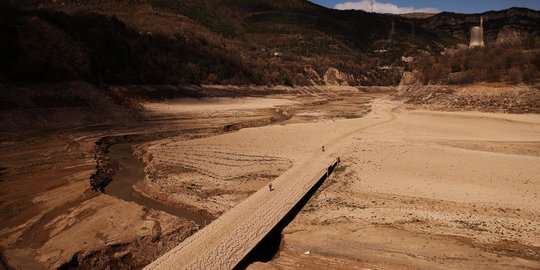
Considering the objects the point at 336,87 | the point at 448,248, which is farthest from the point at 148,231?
the point at 336,87

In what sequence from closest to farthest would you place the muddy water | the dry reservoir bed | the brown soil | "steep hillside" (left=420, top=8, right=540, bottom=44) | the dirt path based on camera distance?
the dirt path
the dry reservoir bed
the muddy water
the brown soil
"steep hillside" (left=420, top=8, right=540, bottom=44)

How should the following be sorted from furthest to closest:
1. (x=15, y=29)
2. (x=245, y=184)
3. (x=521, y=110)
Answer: (x=15, y=29)
(x=521, y=110)
(x=245, y=184)

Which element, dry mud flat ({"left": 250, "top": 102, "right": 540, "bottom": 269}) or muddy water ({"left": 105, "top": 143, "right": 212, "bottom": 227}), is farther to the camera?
muddy water ({"left": 105, "top": 143, "right": 212, "bottom": 227})

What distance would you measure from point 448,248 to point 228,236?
4871 mm

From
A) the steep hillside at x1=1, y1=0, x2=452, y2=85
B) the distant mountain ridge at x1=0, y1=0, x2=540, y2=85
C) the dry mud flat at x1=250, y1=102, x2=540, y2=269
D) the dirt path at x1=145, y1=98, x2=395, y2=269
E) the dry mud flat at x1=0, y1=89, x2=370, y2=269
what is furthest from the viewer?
the distant mountain ridge at x1=0, y1=0, x2=540, y2=85

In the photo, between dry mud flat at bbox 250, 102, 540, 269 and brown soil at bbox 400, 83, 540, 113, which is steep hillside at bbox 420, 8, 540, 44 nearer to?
brown soil at bbox 400, 83, 540, 113

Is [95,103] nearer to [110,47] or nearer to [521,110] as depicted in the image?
[110,47]

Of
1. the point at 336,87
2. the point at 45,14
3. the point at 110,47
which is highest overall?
the point at 45,14

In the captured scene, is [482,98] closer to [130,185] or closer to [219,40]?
[130,185]

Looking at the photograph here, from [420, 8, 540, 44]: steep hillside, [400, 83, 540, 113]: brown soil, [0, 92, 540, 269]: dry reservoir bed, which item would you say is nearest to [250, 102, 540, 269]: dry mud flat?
[0, 92, 540, 269]: dry reservoir bed

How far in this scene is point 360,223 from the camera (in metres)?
10.0

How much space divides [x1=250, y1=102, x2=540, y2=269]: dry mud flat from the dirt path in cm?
58

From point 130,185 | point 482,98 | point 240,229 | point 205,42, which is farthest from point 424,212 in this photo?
point 205,42

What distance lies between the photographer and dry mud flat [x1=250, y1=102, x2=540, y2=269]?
26.7 feet
